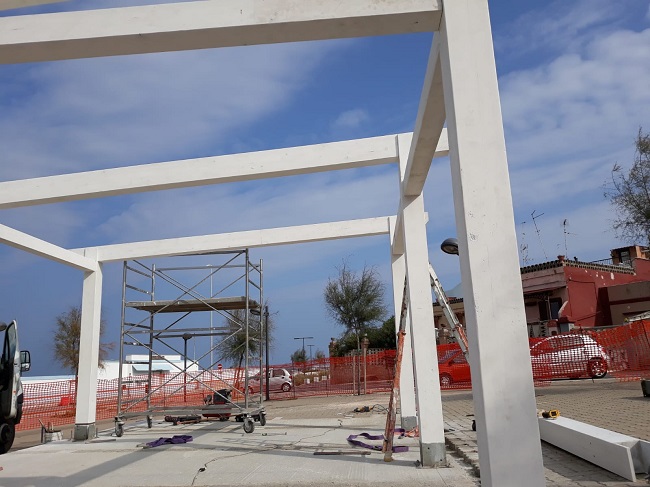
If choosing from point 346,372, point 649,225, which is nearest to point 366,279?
point 346,372

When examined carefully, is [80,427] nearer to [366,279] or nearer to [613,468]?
[613,468]

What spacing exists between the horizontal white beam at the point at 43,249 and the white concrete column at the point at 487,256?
7.88 metres

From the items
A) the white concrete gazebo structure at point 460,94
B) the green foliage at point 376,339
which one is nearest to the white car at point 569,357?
the white concrete gazebo structure at point 460,94

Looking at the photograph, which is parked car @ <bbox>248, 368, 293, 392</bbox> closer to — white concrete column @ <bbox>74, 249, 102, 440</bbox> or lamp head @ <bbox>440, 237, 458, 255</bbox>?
white concrete column @ <bbox>74, 249, 102, 440</bbox>

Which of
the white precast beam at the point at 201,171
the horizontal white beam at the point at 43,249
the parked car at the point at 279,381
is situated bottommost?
the parked car at the point at 279,381

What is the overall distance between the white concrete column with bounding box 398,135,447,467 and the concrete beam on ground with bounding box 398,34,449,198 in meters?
0.49

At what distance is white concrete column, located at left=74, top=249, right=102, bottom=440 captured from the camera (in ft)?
35.4

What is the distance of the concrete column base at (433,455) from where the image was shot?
6262mm

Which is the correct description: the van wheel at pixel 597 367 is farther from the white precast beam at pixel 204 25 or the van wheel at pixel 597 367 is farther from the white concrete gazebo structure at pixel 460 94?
the white precast beam at pixel 204 25

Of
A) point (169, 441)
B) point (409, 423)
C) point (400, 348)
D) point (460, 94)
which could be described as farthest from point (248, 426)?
point (460, 94)

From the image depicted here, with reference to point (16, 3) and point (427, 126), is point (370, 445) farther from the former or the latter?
point (16, 3)

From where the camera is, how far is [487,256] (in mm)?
3266

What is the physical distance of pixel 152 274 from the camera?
1319cm

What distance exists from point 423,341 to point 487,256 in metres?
3.31
